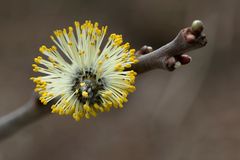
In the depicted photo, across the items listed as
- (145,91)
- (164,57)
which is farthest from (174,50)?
(145,91)

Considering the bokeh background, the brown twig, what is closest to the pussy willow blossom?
the brown twig

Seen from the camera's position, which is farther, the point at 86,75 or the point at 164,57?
the point at 86,75

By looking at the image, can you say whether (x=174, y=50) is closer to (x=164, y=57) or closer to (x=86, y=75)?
→ (x=164, y=57)

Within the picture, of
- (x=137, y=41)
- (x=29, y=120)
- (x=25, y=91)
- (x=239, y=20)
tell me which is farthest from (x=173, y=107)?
(x=29, y=120)

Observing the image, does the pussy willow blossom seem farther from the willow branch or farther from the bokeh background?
the bokeh background

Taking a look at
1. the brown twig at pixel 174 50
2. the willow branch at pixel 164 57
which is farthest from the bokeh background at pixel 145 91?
the brown twig at pixel 174 50
